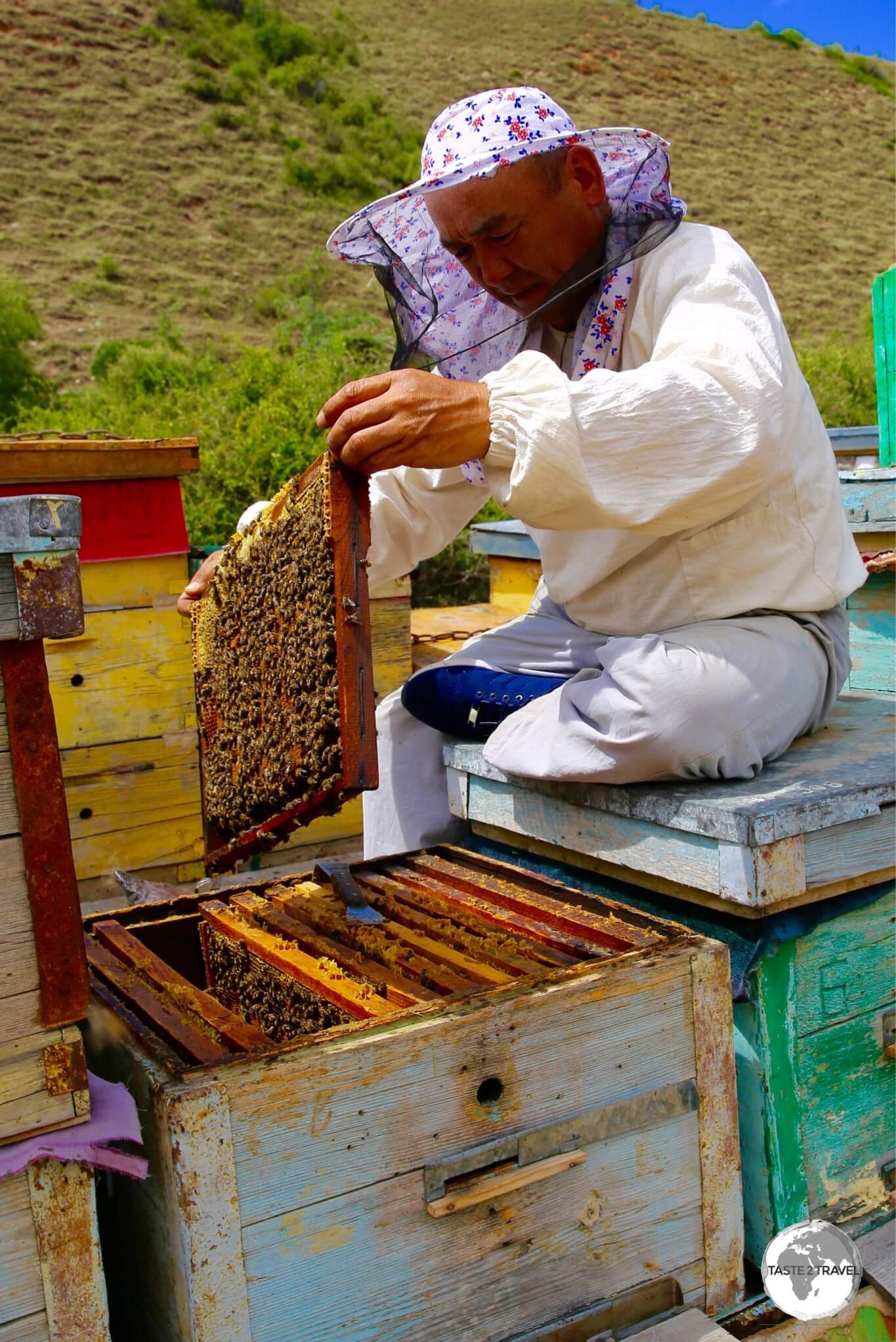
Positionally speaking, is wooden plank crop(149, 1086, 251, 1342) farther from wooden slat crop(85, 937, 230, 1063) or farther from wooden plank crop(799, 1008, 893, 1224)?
wooden plank crop(799, 1008, 893, 1224)

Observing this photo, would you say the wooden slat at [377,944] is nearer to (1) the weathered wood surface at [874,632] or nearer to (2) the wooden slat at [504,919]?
(2) the wooden slat at [504,919]

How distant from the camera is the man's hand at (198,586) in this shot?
7.35 ft

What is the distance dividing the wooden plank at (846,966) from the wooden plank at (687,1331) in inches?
15.8

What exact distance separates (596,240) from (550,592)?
26.1 inches

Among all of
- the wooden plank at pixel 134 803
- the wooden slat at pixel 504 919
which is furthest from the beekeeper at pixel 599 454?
the wooden plank at pixel 134 803

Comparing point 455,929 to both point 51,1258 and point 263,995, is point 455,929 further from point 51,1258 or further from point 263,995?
point 51,1258

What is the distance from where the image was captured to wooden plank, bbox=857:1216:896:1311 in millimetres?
1523

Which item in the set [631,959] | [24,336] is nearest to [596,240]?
[631,959]

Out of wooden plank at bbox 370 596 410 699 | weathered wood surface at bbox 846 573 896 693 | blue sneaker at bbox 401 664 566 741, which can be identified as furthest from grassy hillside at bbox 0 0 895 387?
blue sneaker at bbox 401 664 566 741

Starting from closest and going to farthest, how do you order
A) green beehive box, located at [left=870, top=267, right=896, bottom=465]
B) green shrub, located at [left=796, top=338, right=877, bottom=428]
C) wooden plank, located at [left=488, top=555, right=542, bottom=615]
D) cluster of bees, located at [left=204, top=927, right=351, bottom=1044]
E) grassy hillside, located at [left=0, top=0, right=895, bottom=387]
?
cluster of bees, located at [left=204, top=927, right=351, bottom=1044] → green beehive box, located at [left=870, top=267, right=896, bottom=465] → wooden plank, located at [left=488, top=555, right=542, bottom=615] → green shrub, located at [left=796, top=338, right=877, bottom=428] → grassy hillside, located at [left=0, top=0, right=895, bottom=387]

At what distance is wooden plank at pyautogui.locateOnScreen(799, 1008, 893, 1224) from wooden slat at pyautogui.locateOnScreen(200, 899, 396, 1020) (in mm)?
652

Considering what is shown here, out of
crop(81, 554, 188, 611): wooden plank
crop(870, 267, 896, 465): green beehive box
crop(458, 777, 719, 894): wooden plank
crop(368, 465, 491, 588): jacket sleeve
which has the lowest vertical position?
crop(458, 777, 719, 894): wooden plank

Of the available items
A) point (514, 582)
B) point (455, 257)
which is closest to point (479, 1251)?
point (455, 257)

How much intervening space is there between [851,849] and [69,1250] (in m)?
1.15
